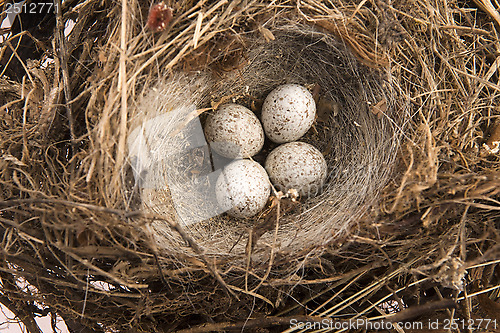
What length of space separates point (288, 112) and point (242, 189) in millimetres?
331

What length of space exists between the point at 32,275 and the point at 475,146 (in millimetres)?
1414

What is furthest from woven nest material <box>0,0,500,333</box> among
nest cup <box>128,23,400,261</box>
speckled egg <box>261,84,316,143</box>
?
speckled egg <box>261,84,316,143</box>

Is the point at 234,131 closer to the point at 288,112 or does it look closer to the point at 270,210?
the point at 288,112

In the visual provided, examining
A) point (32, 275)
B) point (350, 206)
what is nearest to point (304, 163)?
point (350, 206)

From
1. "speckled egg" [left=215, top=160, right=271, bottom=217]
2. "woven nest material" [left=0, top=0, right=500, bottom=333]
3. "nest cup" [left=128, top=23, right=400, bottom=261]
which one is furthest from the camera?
"speckled egg" [left=215, top=160, right=271, bottom=217]

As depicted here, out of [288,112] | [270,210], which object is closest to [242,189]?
[270,210]

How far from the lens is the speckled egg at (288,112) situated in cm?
142

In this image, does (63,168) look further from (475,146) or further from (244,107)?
(475,146)

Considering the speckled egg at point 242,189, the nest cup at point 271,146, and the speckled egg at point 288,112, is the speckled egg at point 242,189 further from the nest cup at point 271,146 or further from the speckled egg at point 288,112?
the speckled egg at point 288,112

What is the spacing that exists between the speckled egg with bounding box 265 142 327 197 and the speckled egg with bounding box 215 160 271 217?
54 mm

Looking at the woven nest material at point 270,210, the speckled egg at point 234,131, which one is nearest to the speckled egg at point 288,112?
the speckled egg at point 234,131

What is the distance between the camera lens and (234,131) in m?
1.41

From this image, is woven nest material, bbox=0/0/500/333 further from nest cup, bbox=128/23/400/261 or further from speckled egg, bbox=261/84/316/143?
speckled egg, bbox=261/84/316/143

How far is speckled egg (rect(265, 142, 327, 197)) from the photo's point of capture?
1.40 m
